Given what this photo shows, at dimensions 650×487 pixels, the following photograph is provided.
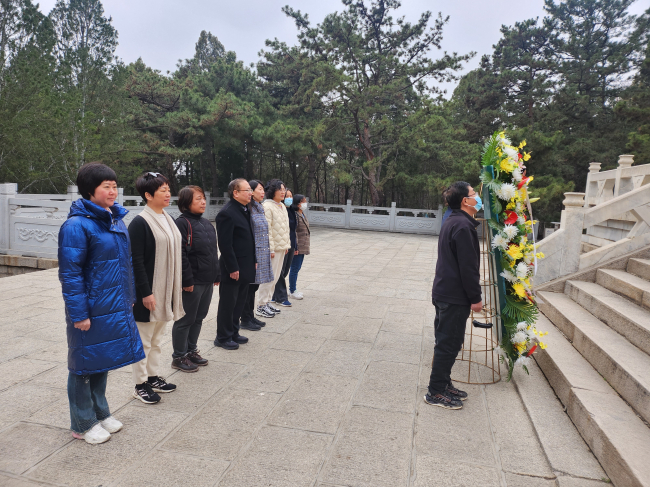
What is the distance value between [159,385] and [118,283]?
970 millimetres

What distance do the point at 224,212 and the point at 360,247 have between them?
8.96m

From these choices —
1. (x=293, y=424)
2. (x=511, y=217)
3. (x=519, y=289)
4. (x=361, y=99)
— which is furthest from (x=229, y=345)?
(x=361, y=99)

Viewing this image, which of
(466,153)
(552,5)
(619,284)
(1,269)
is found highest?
(552,5)

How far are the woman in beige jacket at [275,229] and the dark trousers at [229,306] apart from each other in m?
0.81

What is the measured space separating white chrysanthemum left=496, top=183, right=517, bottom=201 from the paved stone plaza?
55.9 inches

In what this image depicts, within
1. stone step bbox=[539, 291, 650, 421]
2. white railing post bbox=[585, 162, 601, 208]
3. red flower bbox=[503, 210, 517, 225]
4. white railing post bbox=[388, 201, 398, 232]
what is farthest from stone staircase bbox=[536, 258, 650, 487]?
white railing post bbox=[388, 201, 398, 232]

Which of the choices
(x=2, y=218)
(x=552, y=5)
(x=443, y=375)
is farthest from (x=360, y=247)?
(x=552, y=5)

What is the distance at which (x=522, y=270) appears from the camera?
3043 mm

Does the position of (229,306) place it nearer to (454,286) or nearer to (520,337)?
(454,286)

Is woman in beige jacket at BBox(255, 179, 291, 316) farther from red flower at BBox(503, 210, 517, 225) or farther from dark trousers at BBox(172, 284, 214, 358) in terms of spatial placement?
red flower at BBox(503, 210, 517, 225)

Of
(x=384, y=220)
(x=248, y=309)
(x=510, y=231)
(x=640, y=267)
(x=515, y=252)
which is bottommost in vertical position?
(x=248, y=309)

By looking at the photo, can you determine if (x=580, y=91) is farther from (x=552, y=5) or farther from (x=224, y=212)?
(x=224, y=212)

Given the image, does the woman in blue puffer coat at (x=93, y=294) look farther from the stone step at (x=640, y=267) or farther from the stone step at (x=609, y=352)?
the stone step at (x=640, y=267)

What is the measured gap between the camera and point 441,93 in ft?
56.6
